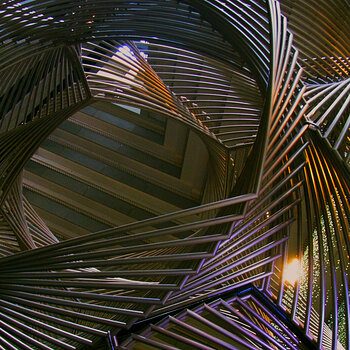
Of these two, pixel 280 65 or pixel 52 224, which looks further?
pixel 52 224

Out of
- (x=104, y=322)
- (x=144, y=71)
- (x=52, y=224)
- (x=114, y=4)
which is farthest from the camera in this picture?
(x=52, y=224)

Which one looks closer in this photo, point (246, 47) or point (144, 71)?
point (246, 47)

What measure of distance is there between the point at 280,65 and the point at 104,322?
1490 millimetres

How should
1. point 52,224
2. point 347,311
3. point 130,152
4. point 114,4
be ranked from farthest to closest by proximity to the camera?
point 130,152 < point 52,224 < point 114,4 < point 347,311

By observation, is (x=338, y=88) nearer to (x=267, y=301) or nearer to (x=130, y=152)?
(x=267, y=301)

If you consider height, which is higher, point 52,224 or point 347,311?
point 52,224

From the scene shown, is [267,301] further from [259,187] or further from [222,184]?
[222,184]

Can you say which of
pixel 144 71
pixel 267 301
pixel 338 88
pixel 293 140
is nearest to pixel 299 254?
pixel 267 301

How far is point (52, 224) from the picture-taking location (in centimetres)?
804

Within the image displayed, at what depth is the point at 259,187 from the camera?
208 centimetres

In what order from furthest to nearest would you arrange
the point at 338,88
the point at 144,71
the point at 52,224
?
1. the point at 52,224
2. the point at 144,71
3. the point at 338,88

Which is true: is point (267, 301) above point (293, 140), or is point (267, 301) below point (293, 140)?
below

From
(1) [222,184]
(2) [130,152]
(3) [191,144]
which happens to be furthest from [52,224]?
(1) [222,184]

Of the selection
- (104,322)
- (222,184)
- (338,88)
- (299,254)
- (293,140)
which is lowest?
(104,322)
